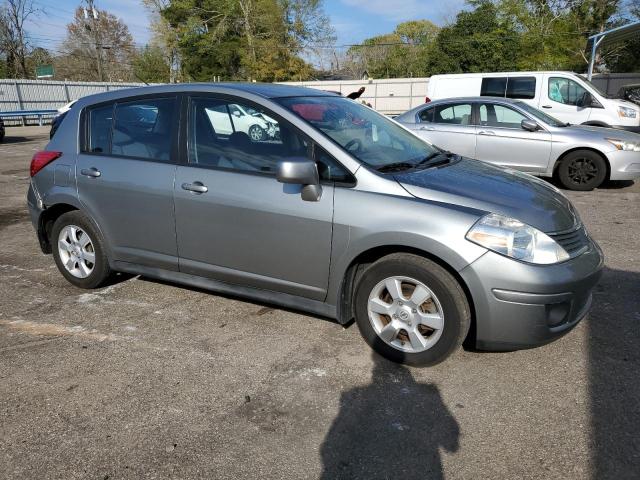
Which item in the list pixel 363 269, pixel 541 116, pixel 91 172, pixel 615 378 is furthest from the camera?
pixel 541 116

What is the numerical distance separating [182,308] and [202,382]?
1152 mm

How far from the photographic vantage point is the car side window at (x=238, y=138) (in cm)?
329

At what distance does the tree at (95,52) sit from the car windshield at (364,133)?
2367 inches

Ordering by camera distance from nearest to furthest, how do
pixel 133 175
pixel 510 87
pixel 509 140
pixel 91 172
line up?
pixel 133 175 → pixel 91 172 → pixel 509 140 → pixel 510 87

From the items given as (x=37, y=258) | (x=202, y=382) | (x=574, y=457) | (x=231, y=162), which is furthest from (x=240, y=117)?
(x=37, y=258)

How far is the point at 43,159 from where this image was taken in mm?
4320

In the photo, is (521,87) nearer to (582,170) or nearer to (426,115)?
(426,115)

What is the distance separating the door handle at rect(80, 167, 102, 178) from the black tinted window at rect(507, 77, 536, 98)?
1031cm

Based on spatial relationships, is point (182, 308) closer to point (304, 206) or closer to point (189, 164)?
point (189, 164)

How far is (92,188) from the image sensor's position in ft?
13.2

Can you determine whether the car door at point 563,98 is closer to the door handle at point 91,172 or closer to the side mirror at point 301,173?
the side mirror at point 301,173

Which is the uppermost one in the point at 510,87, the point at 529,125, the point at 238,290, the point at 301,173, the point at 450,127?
the point at 510,87

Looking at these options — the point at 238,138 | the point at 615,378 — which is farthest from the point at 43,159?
the point at 615,378

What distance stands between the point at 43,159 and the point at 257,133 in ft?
7.00
